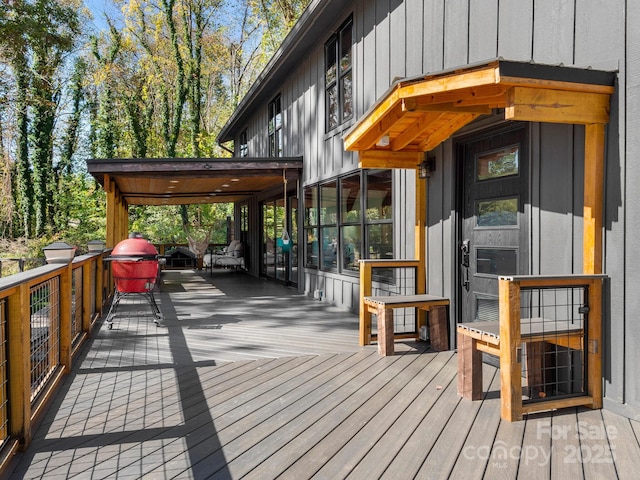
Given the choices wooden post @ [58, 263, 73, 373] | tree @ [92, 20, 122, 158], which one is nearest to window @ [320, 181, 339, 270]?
wooden post @ [58, 263, 73, 373]

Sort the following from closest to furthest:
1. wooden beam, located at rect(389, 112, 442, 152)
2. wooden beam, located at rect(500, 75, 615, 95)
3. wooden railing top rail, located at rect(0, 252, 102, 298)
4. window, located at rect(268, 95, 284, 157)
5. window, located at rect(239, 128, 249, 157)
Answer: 1. wooden railing top rail, located at rect(0, 252, 102, 298)
2. wooden beam, located at rect(500, 75, 615, 95)
3. wooden beam, located at rect(389, 112, 442, 152)
4. window, located at rect(268, 95, 284, 157)
5. window, located at rect(239, 128, 249, 157)

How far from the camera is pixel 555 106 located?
2.75m

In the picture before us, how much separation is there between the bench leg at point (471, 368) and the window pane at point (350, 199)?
358 cm

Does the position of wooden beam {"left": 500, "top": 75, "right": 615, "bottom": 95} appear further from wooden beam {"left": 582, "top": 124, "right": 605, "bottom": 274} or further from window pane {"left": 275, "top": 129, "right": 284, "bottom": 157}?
window pane {"left": 275, "top": 129, "right": 284, "bottom": 157}

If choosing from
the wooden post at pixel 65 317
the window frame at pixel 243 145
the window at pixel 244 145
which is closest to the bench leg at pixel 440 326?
the wooden post at pixel 65 317

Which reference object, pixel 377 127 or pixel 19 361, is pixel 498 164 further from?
pixel 19 361

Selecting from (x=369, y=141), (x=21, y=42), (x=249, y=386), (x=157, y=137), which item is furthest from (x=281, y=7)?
(x=249, y=386)

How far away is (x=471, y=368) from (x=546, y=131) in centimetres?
162

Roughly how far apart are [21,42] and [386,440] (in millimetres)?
12390

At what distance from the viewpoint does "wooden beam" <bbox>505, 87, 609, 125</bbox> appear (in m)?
2.72

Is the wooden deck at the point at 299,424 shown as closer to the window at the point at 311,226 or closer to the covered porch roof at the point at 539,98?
the covered porch roof at the point at 539,98

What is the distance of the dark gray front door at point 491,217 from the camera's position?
356cm

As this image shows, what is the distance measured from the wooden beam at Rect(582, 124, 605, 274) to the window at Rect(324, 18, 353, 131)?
161 inches

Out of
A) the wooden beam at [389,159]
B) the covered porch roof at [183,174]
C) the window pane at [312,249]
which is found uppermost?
the covered porch roof at [183,174]
